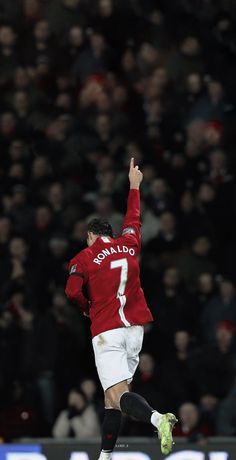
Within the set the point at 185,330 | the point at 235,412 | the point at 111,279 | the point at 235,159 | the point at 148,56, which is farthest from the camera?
the point at 148,56

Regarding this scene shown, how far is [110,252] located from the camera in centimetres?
1157

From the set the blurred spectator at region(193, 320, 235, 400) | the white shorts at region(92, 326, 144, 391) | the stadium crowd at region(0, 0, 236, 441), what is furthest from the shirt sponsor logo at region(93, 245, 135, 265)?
the blurred spectator at region(193, 320, 235, 400)

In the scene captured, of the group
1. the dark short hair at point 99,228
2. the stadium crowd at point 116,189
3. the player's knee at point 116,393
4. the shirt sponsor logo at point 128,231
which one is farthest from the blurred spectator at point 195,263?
the player's knee at point 116,393

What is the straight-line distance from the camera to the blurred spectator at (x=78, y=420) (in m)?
15.3

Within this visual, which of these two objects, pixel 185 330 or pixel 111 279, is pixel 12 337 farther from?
pixel 111 279

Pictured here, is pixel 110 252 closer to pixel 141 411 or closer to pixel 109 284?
pixel 109 284

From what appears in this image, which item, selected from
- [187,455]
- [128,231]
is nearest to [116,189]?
[187,455]

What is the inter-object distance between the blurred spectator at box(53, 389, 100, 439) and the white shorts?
3861 mm

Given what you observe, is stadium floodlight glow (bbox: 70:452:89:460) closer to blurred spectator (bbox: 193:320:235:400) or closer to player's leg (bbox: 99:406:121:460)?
player's leg (bbox: 99:406:121:460)

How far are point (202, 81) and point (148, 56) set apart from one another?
749mm

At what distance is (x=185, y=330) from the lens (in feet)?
52.3

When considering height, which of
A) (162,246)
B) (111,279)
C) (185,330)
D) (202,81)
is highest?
(202,81)

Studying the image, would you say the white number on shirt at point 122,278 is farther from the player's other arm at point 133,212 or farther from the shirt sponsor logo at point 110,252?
the player's other arm at point 133,212

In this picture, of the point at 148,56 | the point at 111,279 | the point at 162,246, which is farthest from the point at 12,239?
the point at 111,279
